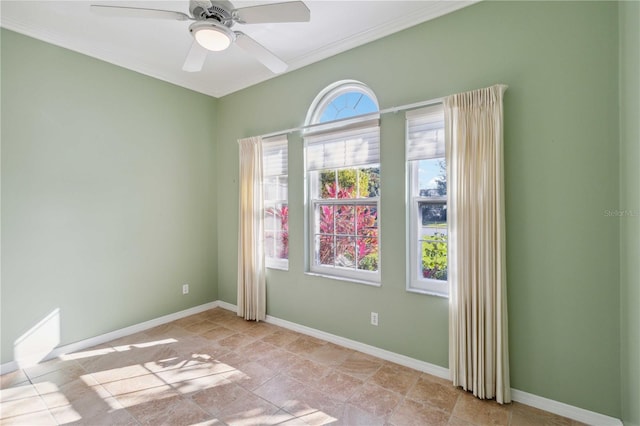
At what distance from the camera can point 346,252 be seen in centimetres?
309

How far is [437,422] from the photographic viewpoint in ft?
6.29

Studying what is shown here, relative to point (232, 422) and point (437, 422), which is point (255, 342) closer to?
point (232, 422)

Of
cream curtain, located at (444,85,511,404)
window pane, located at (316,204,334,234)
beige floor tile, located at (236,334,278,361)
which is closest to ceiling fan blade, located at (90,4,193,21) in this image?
cream curtain, located at (444,85,511,404)

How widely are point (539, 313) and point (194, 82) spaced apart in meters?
4.32

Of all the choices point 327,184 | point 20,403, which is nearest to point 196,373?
point 20,403

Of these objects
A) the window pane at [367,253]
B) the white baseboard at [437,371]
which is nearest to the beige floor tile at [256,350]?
the white baseboard at [437,371]

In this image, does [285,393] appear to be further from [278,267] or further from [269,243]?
[269,243]

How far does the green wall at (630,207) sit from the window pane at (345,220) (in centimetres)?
195

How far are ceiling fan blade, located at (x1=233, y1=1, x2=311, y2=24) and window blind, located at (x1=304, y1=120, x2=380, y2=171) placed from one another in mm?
1254

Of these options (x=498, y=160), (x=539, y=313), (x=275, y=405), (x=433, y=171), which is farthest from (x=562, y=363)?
(x=275, y=405)

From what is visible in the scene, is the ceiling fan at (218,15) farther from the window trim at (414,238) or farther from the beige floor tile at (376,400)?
the beige floor tile at (376,400)

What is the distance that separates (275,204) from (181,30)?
1.98 meters

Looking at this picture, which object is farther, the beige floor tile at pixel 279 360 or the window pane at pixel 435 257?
the beige floor tile at pixel 279 360

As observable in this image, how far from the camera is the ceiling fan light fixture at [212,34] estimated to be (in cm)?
176
